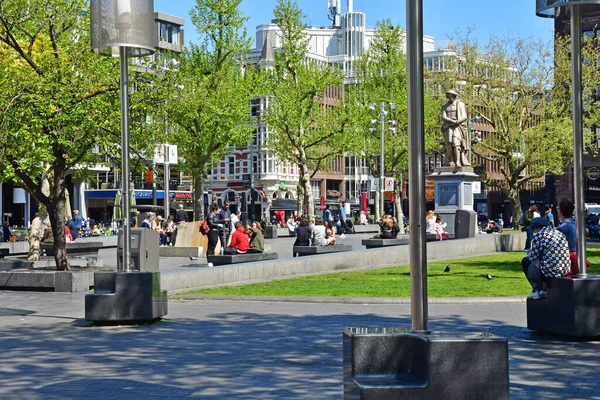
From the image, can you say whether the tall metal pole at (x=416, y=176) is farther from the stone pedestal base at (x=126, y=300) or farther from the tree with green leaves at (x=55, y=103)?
the tree with green leaves at (x=55, y=103)

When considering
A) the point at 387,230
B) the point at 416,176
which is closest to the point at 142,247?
the point at 416,176

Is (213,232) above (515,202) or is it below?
below

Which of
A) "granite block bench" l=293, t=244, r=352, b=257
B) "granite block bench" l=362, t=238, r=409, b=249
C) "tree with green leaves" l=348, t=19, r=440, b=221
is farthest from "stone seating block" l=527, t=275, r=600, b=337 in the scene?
"tree with green leaves" l=348, t=19, r=440, b=221

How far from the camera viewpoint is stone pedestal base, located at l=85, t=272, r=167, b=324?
1335cm

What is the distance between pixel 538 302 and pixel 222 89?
37.6 m

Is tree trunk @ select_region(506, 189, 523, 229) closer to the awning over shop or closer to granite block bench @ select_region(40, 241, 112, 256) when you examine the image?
granite block bench @ select_region(40, 241, 112, 256)

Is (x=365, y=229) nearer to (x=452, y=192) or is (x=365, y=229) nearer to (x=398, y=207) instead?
(x=398, y=207)

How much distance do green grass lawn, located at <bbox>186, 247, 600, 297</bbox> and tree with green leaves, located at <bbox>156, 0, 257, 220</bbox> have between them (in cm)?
2425

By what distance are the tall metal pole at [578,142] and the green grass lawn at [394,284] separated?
5.36m

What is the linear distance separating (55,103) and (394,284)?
7725 millimetres

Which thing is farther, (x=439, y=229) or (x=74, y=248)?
(x=439, y=229)

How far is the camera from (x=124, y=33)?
44.7 feet

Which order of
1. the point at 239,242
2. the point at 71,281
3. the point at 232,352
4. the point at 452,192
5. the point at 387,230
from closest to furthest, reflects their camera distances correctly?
the point at 232,352 → the point at 71,281 → the point at 239,242 → the point at 387,230 → the point at 452,192

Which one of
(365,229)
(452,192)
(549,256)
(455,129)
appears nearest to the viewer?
(549,256)
